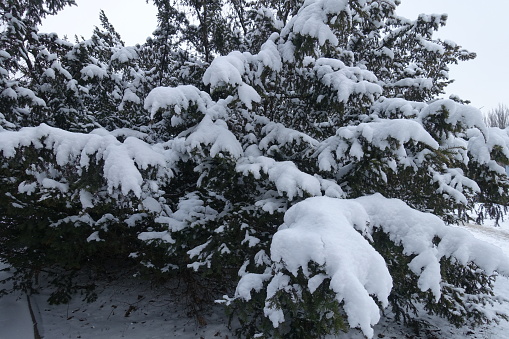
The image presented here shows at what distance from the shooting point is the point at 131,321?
454 cm

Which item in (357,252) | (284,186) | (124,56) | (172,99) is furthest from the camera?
(124,56)

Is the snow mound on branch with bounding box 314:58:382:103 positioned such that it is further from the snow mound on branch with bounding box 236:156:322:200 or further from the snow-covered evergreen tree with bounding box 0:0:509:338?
the snow mound on branch with bounding box 236:156:322:200

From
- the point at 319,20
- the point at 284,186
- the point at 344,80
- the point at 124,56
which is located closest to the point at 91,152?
the point at 284,186

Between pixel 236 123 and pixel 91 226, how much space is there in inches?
98.4

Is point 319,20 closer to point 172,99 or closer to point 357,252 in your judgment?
point 172,99

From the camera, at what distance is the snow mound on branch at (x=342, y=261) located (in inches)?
57.8

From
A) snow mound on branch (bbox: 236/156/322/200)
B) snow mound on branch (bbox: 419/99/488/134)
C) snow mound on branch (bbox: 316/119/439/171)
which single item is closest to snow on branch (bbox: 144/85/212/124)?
snow mound on branch (bbox: 236/156/322/200)

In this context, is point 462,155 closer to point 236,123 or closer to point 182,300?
point 236,123

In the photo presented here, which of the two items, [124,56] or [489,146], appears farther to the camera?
[124,56]

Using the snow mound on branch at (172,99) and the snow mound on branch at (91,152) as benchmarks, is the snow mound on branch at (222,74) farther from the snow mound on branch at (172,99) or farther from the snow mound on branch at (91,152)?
the snow mound on branch at (91,152)

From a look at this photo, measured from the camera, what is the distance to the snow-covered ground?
425 cm

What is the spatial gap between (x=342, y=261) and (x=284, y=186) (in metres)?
1.18

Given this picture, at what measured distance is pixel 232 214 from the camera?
11.3 ft

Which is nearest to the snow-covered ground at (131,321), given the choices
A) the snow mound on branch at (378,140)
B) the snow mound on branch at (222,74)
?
the snow mound on branch at (378,140)
